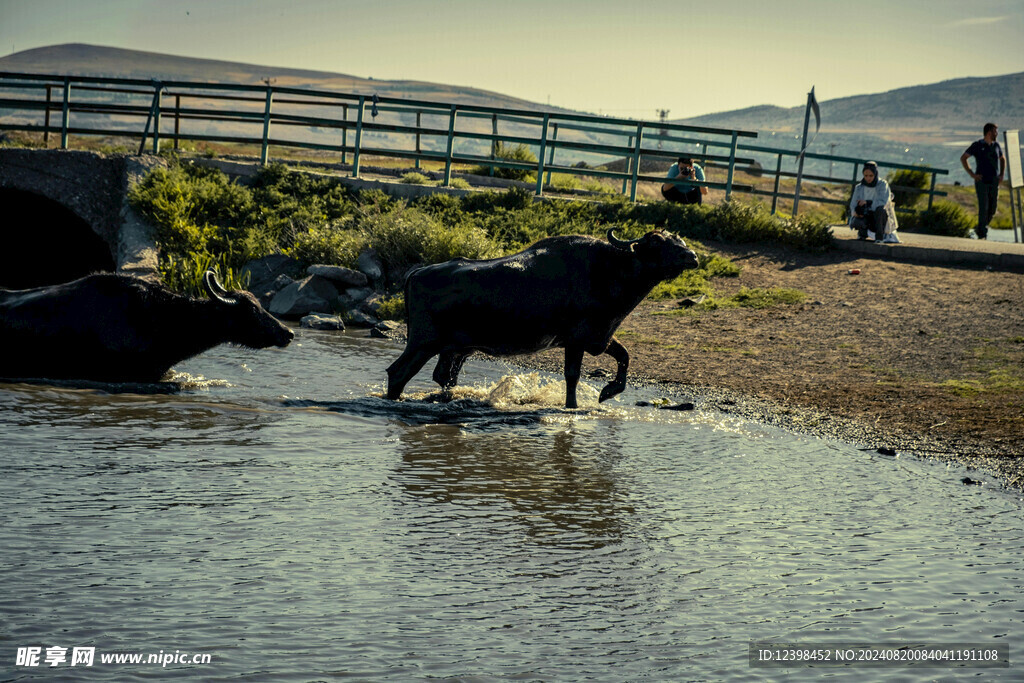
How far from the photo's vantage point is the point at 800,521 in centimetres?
670

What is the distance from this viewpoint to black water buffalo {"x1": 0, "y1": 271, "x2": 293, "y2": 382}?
9.88 m

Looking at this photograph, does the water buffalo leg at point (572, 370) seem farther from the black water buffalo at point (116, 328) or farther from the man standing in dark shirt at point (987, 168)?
the man standing in dark shirt at point (987, 168)

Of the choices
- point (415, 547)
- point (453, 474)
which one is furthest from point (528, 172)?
point (415, 547)

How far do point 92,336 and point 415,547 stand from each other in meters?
5.56

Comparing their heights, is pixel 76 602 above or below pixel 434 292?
below

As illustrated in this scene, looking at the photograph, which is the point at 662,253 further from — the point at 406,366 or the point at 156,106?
the point at 156,106

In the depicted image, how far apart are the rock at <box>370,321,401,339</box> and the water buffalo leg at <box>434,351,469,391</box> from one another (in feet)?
13.4

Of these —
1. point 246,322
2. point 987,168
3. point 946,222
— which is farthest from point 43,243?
point 946,222

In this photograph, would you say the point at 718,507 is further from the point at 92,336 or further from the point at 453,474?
the point at 92,336

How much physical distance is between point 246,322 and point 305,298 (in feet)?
18.5

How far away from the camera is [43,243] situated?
2077 centimetres

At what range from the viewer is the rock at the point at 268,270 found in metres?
17.4

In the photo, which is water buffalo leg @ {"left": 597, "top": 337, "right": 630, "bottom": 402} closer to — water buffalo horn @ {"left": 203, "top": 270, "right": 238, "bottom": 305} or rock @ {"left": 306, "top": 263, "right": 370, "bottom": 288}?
water buffalo horn @ {"left": 203, "top": 270, "right": 238, "bottom": 305}

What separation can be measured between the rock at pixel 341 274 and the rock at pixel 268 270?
88 centimetres
